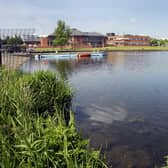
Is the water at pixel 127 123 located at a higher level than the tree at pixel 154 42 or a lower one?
lower

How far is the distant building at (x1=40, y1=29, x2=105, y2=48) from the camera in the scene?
304 ft

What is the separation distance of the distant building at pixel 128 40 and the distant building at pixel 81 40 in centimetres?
852

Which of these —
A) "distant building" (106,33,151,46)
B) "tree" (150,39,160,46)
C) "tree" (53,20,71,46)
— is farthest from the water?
"tree" (150,39,160,46)

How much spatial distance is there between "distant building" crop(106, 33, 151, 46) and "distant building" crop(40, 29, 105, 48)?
335 inches

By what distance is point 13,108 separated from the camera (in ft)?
17.5

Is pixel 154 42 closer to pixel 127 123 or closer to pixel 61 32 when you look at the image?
pixel 61 32

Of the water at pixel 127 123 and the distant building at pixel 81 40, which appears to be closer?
the water at pixel 127 123

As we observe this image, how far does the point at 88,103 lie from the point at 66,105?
2749 mm

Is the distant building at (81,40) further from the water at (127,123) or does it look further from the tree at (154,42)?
the water at (127,123)

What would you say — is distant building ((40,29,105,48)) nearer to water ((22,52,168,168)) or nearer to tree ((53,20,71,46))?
tree ((53,20,71,46))

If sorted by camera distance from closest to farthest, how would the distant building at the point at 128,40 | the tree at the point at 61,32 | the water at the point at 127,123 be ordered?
1. the water at the point at 127,123
2. the tree at the point at 61,32
3. the distant building at the point at 128,40

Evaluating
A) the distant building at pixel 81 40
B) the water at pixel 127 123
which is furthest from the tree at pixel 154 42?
the water at pixel 127 123

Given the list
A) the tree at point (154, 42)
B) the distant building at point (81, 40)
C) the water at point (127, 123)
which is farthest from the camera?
the tree at point (154, 42)

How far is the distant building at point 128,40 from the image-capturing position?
111625 millimetres
